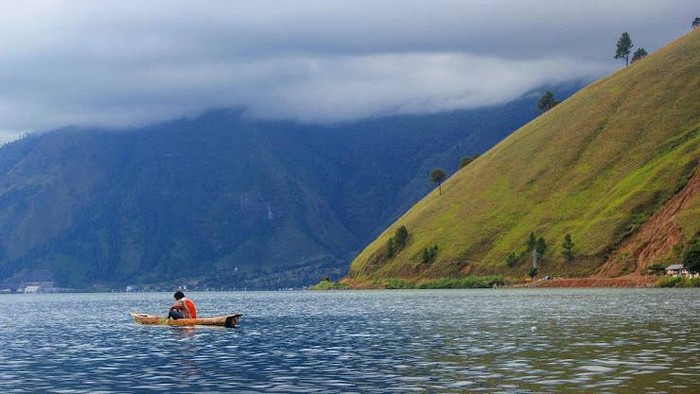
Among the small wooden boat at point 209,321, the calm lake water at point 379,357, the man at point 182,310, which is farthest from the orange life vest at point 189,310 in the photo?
the calm lake water at point 379,357

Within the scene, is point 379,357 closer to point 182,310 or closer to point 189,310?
point 189,310

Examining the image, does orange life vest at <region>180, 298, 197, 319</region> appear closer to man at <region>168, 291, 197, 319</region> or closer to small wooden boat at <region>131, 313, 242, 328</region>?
man at <region>168, 291, 197, 319</region>

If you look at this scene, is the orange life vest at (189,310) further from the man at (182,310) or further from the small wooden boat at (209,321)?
the small wooden boat at (209,321)

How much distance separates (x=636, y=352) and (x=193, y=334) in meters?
44.3

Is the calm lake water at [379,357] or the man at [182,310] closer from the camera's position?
the calm lake water at [379,357]

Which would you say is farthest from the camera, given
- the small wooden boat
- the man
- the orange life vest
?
the man

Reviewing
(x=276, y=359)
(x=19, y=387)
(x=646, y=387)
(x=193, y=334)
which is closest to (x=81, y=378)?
(x=19, y=387)

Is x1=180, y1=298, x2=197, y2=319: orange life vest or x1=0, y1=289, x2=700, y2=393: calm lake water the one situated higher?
x1=180, y1=298, x2=197, y2=319: orange life vest

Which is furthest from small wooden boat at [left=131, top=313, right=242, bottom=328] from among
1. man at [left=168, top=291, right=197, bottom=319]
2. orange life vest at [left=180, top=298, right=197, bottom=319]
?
orange life vest at [left=180, top=298, right=197, bottom=319]

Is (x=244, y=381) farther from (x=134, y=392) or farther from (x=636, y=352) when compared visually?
→ (x=636, y=352)

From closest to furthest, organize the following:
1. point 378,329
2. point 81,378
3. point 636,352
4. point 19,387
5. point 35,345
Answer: point 19,387 → point 81,378 → point 636,352 → point 35,345 → point 378,329

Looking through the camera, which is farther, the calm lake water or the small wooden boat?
the small wooden boat

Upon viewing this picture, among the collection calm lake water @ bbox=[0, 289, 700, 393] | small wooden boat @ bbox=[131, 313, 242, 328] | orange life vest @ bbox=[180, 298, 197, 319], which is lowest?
calm lake water @ bbox=[0, 289, 700, 393]

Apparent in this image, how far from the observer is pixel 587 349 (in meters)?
61.0
